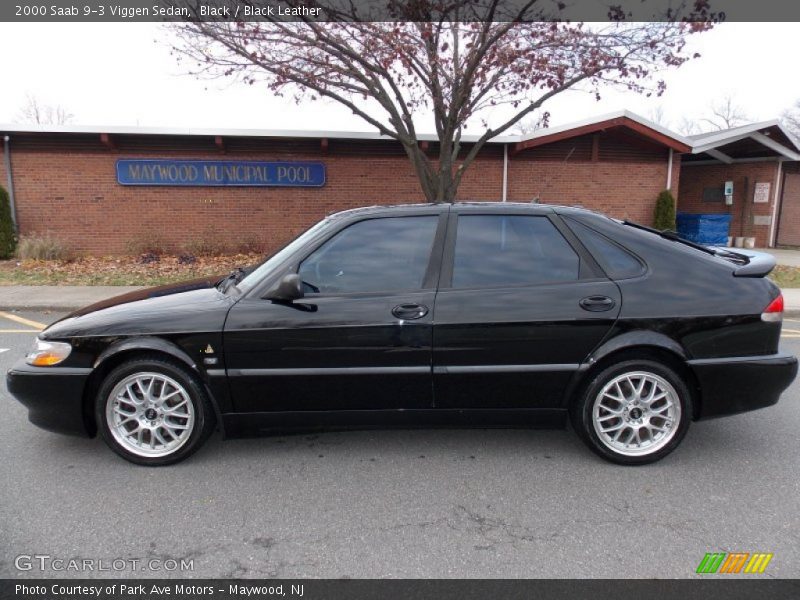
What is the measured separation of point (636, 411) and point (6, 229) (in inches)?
573

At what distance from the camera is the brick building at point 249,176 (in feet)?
43.4

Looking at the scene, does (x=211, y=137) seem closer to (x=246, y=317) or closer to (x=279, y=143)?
(x=279, y=143)

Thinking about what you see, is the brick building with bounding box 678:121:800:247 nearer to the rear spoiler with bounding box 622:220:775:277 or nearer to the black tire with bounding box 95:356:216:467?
the rear spoiler with bounding box 622:220:775:277

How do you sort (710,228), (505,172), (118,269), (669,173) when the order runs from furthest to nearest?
(710,228) < (669,173) < (505,172) < (118,269)

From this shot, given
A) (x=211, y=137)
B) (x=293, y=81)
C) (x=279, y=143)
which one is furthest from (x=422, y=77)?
(x=211, y=137)

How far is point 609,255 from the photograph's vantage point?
3232 millimetres

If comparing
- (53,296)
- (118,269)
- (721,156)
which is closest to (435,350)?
(53,296)

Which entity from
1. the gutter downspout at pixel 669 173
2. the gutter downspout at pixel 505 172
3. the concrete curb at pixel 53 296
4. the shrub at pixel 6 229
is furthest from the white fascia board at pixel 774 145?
the shrub at pixel 6 229

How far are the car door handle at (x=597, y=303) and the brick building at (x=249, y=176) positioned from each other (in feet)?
35.7

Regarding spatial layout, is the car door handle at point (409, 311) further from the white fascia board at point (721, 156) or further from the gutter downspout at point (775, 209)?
the gutter downspout at point (775, 209)

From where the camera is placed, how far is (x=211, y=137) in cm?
1323

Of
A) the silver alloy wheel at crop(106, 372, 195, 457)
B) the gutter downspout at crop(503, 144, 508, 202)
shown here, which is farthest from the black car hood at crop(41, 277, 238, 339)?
the gutter downspout at crop(503, 144, 508, 202)

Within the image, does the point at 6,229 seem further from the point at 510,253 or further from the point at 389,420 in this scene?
the point at 510,253

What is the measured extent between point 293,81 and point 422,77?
2.54 m
